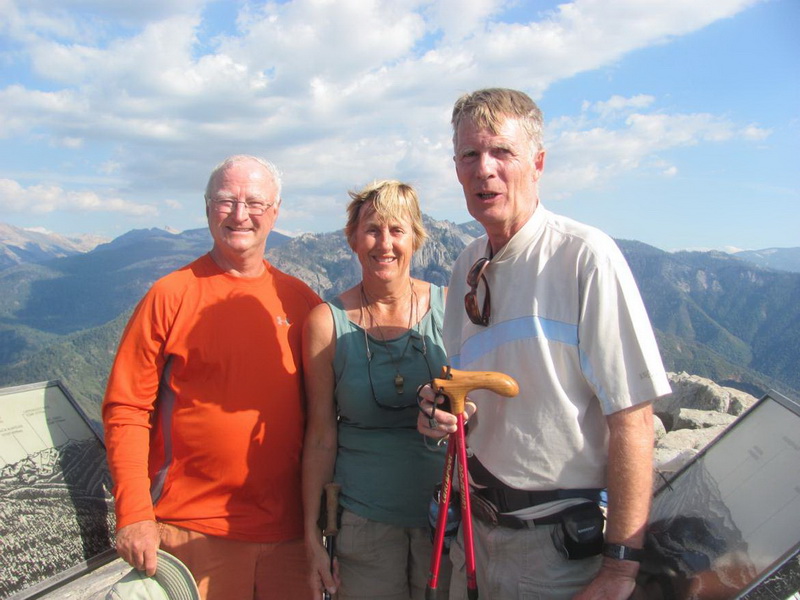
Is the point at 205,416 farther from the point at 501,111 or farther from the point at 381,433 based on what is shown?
the point at 501,111

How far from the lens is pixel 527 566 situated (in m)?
2.97

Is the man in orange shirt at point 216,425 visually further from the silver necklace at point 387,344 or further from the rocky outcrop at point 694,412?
the rocky outcrop at point 694,412

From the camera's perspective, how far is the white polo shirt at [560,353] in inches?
103

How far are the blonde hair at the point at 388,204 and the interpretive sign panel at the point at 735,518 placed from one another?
2.41m

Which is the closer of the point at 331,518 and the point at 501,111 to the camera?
the point at 501,111

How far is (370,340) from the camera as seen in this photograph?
411cm

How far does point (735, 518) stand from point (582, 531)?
0.70m

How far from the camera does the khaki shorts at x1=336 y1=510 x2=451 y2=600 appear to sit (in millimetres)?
3953

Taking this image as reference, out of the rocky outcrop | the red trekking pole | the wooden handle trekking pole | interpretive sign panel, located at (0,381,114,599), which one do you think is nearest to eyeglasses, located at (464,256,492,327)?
the red trekking pole

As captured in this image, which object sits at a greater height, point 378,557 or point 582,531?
point 582,531

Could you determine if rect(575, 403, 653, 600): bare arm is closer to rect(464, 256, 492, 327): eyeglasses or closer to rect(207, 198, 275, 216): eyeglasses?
rect(464, 256, 492, 327): eyeglasses

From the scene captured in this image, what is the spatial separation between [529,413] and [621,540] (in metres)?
0.69

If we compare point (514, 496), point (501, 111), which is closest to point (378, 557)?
point (514, 496)

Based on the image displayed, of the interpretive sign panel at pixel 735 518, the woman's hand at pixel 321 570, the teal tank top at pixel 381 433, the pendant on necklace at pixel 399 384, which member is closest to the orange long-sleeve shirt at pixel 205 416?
the woman's hand at pixel 321 570
